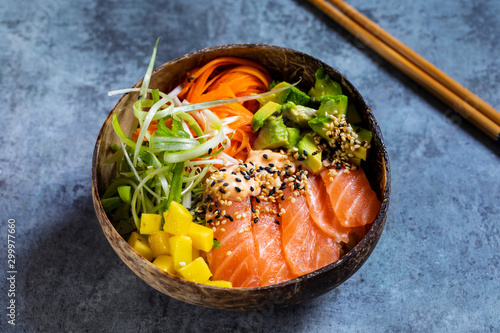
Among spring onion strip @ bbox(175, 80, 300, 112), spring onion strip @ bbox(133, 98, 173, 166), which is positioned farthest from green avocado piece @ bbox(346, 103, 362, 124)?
spring onion strip @ bbox(133, 98, 173, 166)

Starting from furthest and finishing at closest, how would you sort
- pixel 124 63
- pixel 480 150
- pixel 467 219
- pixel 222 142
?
1. pixel 124 63
2. pixel 480 150
3. pixel 467 219
4. pixel 222 142

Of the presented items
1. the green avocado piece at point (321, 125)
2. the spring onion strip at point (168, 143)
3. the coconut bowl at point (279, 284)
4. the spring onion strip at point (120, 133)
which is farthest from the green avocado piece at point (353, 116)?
the spring onion strip at point (120, 133)

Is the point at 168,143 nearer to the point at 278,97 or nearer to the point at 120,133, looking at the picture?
the point at 120,133

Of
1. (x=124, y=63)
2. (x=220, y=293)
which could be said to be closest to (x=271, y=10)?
(x=124, y=63)

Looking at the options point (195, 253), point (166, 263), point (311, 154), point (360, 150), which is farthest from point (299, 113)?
point (166, 263)

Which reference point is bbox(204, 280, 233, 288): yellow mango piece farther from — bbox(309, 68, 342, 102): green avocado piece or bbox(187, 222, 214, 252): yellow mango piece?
bbox(309, 68, 342, 102): green avocado piece

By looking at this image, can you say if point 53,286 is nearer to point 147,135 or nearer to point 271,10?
point 147,135
